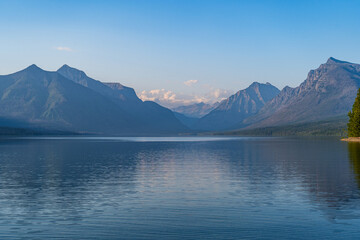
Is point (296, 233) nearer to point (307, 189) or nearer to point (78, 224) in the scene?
point (78, 224)

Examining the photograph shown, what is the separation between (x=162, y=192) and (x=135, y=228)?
16.9 m

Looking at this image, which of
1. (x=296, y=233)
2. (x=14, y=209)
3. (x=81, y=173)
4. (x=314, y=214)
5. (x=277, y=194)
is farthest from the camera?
(x=81, y=173)

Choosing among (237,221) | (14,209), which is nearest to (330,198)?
(237,221)

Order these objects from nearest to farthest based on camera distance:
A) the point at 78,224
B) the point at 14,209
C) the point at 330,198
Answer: the point at 78,224
the point at 14,209
the point at 330,198

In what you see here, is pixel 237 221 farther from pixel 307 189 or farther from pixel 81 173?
pixel 81 173

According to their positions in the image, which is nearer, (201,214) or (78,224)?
(78,224)

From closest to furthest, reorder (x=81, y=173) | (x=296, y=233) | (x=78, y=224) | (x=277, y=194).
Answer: (x=296, y=233) → (x=78, y=224) → (x=277, y=194) → (x=81, y=173)

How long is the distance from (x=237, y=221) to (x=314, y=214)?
270 inches

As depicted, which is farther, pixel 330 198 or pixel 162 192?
pixel 162 192

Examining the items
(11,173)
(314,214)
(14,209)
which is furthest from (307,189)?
(11,173)

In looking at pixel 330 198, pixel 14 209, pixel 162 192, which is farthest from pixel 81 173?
pixel 330 198

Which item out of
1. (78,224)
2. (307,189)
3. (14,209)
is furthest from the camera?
(307,189)

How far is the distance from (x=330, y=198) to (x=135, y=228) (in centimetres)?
2160

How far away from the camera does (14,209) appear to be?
36094mm
